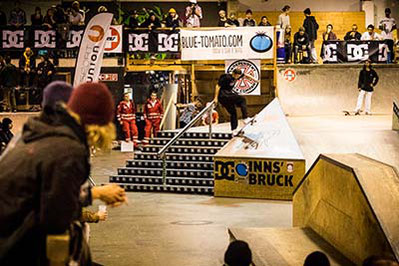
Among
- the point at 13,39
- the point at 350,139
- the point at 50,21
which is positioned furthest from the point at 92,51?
the point at 50,21

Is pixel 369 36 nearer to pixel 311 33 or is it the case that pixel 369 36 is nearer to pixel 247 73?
pixel 311 33

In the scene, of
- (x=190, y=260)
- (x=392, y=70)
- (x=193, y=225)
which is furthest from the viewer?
(x=392, y=70)

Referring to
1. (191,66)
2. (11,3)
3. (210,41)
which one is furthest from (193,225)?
(11,3)

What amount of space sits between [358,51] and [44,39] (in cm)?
1022

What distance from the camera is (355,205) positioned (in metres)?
7.93

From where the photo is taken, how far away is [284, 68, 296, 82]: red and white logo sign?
24688mm

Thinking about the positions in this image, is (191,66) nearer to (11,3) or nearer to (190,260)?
(11,3)

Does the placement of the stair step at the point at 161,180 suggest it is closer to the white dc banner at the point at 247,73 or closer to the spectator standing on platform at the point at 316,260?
the white dc banner at the point at 247,73

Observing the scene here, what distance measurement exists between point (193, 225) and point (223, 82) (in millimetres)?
4756

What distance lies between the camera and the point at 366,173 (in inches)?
311

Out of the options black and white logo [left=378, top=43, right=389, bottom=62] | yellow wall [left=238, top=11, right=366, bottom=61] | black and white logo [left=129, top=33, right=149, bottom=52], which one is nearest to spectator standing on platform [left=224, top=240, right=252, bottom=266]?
black and white logo [left=129, top=33, right=149, bottom=52]

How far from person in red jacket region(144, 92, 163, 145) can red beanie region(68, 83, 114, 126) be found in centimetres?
2013

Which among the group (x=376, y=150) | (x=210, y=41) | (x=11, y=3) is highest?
(x=11, y=3)

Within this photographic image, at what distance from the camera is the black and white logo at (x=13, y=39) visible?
24.7 metres
